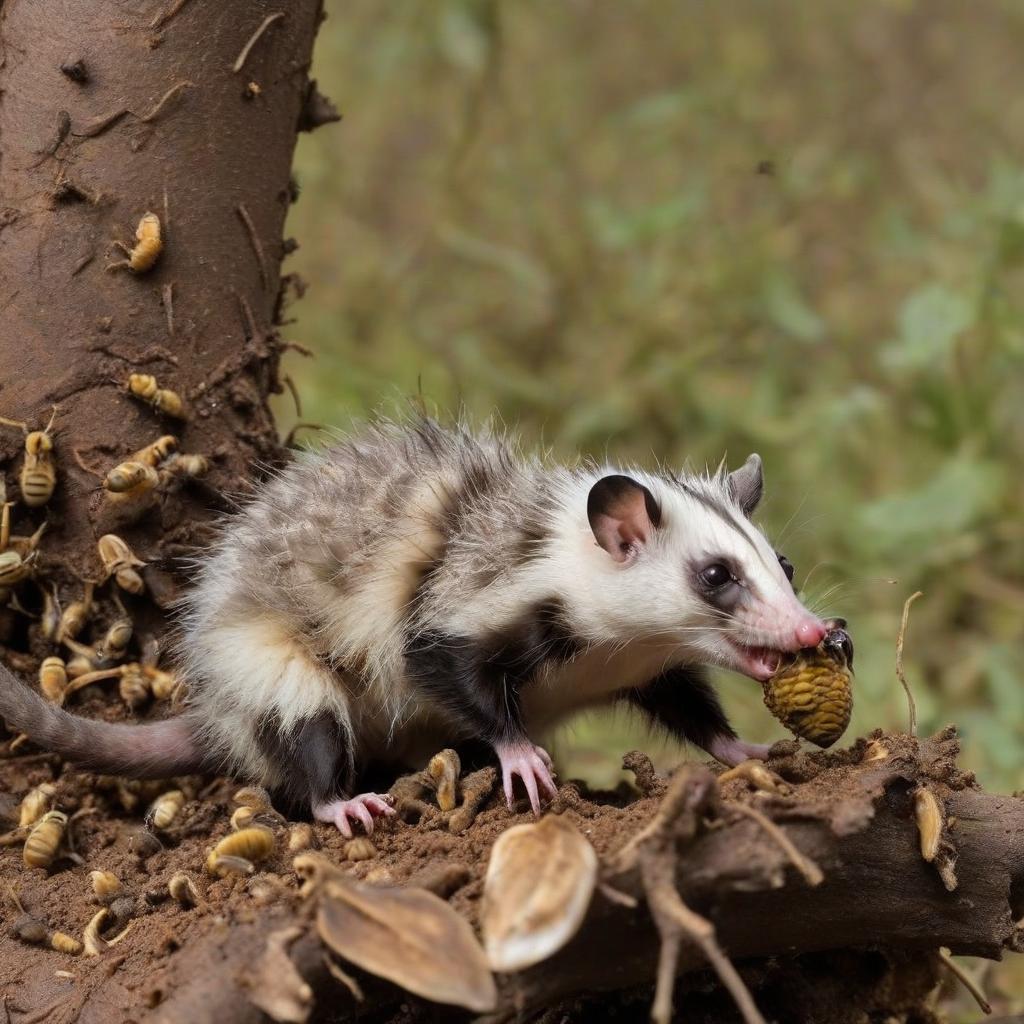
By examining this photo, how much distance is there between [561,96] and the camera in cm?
893

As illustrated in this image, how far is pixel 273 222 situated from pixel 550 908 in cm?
226

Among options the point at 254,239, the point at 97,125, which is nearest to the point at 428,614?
the point at 254,239

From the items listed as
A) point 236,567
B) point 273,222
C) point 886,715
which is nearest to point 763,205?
point 886,715

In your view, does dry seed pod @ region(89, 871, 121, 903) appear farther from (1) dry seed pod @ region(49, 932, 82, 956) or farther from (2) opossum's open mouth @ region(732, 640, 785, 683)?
(2) opossum's open mouth @ region(732, 640, 785, 683)

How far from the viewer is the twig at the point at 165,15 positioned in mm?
3332

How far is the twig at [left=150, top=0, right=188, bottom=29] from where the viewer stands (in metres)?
3.33

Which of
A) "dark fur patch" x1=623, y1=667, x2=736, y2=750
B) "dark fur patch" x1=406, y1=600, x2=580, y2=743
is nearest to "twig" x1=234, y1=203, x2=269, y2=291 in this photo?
"dark fur patch" x1=406, y1=600, x2=580, y2=743

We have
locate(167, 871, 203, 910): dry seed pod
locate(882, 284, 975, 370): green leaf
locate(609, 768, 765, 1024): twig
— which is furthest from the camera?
locate(882, 284, 975, 370): green leaf

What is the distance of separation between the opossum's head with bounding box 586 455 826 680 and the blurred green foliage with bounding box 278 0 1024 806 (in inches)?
61.7

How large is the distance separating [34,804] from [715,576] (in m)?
1.69

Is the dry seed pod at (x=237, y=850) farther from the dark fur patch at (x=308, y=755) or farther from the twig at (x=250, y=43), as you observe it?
the twig at (x=250, y=43)

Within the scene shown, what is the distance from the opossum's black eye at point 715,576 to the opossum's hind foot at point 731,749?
0.53 meters

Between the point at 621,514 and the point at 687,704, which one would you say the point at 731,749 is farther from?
the point at 621,514

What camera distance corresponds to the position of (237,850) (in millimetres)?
2592
